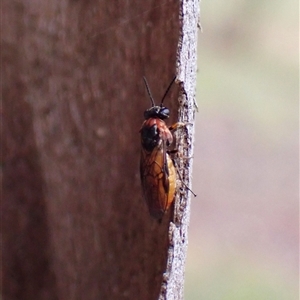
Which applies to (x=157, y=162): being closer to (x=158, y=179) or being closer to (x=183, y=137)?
(x=158, y=179)

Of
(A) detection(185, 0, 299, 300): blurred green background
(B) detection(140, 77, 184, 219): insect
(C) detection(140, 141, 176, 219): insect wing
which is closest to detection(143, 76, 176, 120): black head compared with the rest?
(B) detection(140, 77, 184, 219): insect

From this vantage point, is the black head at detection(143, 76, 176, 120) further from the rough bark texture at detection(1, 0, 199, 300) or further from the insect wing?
the insect wing

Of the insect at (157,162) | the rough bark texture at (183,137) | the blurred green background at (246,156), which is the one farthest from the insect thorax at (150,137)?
the blurred green background at (246,156)

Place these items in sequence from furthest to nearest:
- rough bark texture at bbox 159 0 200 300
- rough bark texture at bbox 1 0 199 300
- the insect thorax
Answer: the insect thorax → rough bark texture at bbox 1 0 199 300 → rough bark texture at bbox 159 0 200 300

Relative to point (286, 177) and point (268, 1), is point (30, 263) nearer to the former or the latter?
point (286, 177)

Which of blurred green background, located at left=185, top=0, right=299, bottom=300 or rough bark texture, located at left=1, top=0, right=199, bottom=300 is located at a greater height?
blurred green background, located at left=185, top=0, right=299, bottom=300

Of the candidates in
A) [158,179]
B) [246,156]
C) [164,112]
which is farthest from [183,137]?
[246,156]
